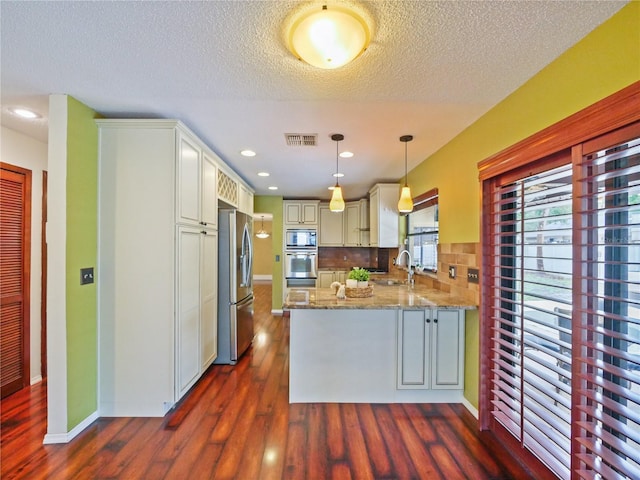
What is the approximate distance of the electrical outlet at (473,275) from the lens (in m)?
2.37

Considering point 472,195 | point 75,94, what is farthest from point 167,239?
point 472,195

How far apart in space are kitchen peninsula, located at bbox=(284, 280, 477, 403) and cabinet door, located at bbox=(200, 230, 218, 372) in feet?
3.27

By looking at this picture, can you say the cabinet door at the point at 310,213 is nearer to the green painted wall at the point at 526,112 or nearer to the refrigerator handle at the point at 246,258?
the refrigerator handle at the point at 246,258

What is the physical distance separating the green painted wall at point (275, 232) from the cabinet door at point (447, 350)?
3784mm

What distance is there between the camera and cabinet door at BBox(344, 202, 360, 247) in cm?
616

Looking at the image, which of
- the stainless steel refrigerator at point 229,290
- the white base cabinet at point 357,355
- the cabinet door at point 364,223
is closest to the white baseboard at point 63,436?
the stainless steel refrigerator at point 229,290

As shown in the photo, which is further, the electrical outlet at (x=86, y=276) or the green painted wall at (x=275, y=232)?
the green painted wall at (x=275, y=232)

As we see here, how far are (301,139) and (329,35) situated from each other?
5.29 ft

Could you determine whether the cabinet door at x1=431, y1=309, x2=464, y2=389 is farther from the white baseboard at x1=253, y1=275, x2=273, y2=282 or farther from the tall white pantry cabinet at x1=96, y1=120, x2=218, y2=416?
the white baseboard at x1=253, y1=275, x2=273, y2=282

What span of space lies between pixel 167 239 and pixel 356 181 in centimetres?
305

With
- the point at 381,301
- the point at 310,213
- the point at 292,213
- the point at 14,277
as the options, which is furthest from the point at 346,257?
the point at 14,277

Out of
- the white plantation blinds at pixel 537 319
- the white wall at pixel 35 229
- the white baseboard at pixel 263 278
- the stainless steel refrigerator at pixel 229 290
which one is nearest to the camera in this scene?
the white plantation blinds at pixel 537 319

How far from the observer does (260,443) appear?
2.06 meters

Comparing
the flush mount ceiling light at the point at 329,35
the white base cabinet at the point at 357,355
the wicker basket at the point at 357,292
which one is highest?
the flush mount ceiling light at the point at 329,35
